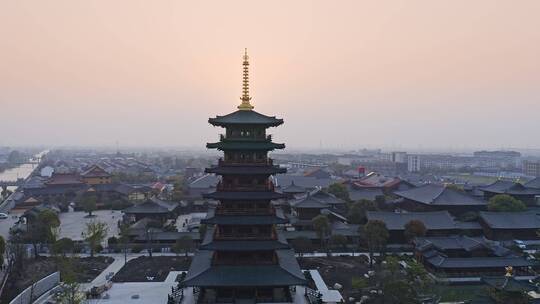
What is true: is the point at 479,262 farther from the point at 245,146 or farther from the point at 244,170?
the point at 245,146

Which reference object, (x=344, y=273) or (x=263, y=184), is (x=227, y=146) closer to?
(x=263, y=184)

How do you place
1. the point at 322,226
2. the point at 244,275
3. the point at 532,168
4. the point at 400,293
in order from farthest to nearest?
the point at 532,168 → the point at 322,226 → the point at 244,275 → the point at 400,293

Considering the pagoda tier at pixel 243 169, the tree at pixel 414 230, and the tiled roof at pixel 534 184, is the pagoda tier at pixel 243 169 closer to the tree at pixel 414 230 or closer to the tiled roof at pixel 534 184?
the tree at pixel 414 230

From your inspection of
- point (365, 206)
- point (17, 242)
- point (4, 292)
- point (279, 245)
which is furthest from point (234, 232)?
point (365, 206)

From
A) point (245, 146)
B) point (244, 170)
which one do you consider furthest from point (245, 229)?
point (245, 146)

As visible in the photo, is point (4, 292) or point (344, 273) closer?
point (4, 292)
